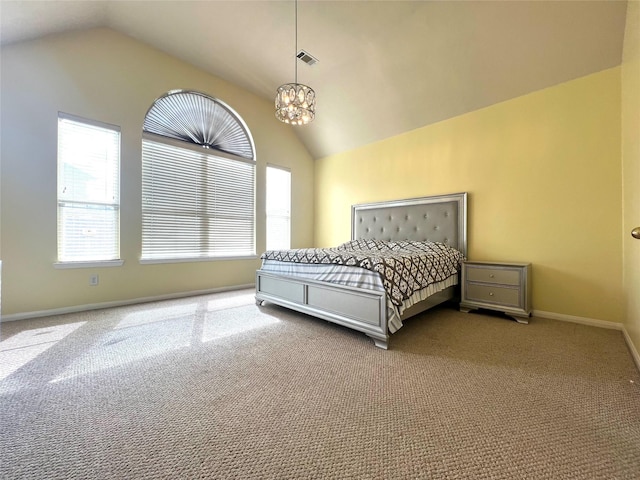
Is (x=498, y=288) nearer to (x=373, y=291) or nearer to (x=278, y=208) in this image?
(x=373, y=291)

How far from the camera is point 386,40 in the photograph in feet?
9.71

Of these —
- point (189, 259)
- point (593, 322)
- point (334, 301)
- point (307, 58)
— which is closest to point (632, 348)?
point (593, 322)

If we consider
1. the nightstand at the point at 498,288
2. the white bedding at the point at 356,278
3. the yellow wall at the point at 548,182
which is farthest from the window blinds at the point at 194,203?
the nightstand at the point at 498,288

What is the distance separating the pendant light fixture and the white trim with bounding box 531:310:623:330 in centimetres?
342

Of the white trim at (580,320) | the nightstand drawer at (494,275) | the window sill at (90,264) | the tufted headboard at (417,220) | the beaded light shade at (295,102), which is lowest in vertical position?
the white trim at (580,320)

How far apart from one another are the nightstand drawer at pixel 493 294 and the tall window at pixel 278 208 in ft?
10.4

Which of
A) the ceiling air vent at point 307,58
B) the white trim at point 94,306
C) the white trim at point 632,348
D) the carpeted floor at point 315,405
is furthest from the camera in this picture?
the ceiling air vent at point 307,58

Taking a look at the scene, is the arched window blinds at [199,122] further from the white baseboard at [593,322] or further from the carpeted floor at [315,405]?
the white baseboard at [593,322]

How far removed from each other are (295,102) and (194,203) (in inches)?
90.4

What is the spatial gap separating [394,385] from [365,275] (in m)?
0.87

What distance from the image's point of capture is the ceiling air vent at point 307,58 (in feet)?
10.7

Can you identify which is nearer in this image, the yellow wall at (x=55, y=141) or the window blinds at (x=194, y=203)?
the yellow wall at (x=55, y=141)

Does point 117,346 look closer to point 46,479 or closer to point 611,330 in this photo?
point 46,479

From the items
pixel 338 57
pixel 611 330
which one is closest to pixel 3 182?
pixel 338 57
